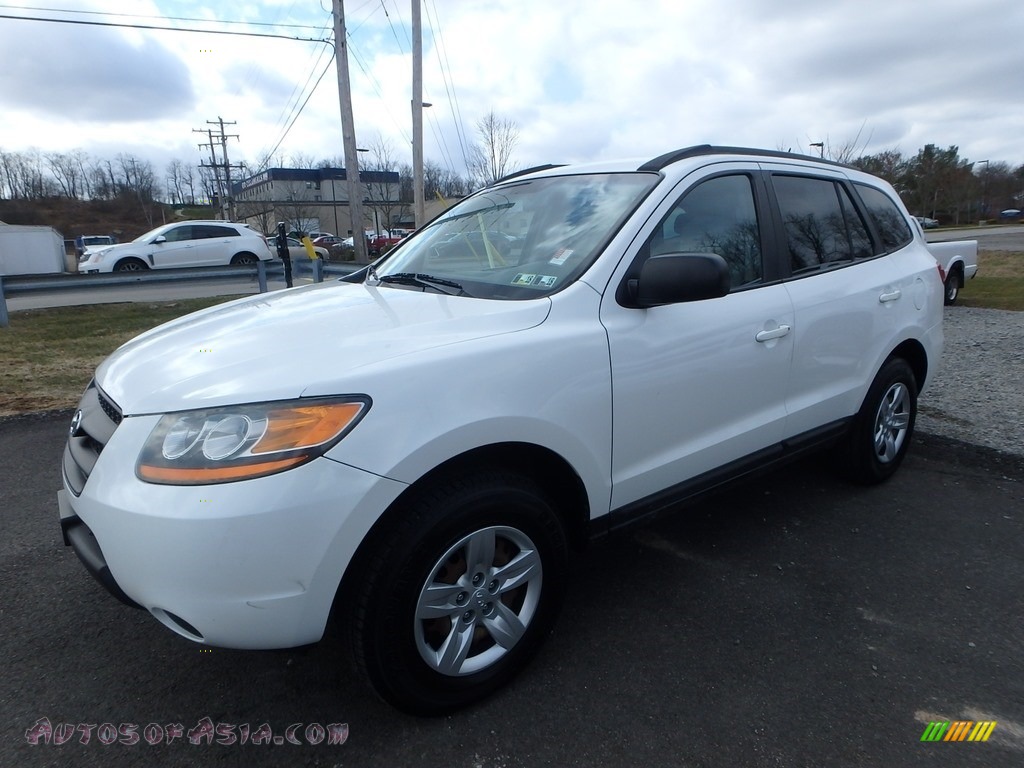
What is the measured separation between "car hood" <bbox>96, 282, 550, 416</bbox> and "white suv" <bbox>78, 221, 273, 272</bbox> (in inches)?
635

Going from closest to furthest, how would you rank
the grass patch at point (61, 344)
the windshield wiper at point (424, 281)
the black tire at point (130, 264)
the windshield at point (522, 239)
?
the windshield at point (522, 239) → the windshield wiper at point (424, 281) → the grass patch at point (61, 344) → the black tire at point (130, 264)

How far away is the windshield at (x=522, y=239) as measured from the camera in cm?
259

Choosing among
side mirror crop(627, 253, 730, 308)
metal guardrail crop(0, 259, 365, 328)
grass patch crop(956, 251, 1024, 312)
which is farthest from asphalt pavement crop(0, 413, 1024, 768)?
grass patch crop(956, 251, 1024, 312)

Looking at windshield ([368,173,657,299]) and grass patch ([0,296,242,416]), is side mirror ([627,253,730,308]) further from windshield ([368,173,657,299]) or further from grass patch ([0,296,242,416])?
grass patch ([0,296,242,416])

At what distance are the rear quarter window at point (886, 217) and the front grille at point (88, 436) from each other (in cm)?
389

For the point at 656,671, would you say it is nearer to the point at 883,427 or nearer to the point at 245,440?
the point at 245,440

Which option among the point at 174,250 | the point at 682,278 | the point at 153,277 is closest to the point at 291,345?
the point at 682,278

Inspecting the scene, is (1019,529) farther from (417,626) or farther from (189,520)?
(189,520)

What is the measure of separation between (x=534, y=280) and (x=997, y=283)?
1907 cm

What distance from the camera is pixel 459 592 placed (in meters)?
2.11

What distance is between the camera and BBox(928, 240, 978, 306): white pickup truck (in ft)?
41.5

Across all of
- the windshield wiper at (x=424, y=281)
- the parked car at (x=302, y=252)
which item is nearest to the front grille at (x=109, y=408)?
the windshield wiper at (x=424, y=281)

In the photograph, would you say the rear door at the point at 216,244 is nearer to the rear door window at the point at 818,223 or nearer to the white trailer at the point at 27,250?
the rear door window at the point at 818,223

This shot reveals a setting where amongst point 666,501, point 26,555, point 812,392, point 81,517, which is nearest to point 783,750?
point 666,501
